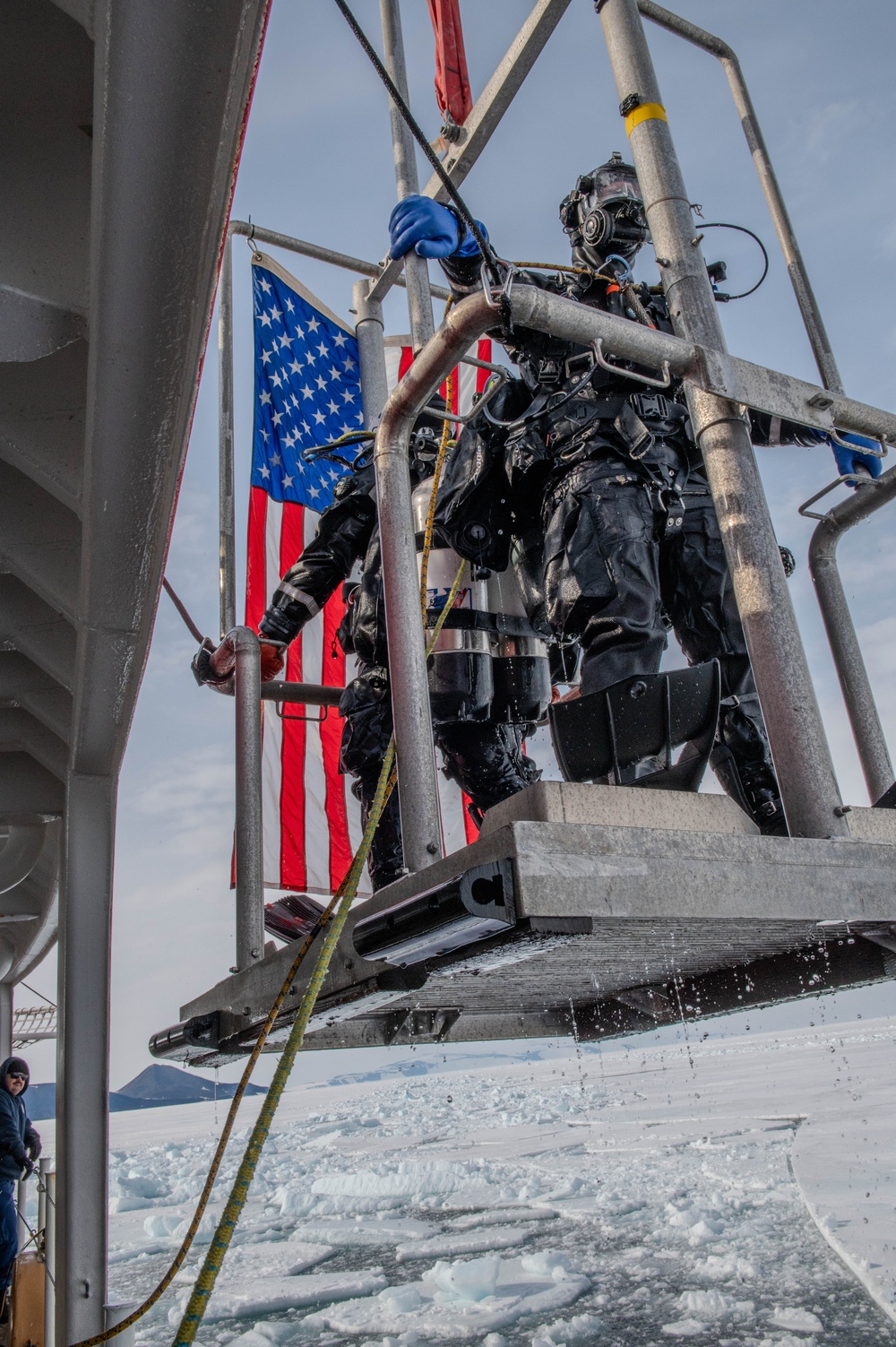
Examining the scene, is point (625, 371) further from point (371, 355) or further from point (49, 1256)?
point (49, 1256)

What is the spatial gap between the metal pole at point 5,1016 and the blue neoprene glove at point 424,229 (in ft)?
26.9

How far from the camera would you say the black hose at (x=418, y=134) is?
1.23m

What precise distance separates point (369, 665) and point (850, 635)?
1.77 m

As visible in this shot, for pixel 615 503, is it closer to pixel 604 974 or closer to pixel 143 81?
pixel 604 974

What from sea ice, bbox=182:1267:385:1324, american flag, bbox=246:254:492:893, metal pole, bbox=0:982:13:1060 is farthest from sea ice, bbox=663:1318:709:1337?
metal pole, bbox=0:982:13:1060

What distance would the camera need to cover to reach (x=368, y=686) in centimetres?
329

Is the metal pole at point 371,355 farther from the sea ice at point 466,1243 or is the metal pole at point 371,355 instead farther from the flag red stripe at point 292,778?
the sea ice at point 466,1243

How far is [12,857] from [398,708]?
4.66 m

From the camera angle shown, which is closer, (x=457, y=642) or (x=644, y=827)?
(x=644, y=827)

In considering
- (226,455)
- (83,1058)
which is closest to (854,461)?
(226,455)

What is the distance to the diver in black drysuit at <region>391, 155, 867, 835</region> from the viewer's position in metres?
2.20

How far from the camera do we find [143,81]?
1.09 metres

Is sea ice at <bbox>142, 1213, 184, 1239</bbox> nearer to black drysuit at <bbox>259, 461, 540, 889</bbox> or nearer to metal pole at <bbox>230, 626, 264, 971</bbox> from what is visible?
black drysuit at <bbox>259, 461, 540, 889</bbox>

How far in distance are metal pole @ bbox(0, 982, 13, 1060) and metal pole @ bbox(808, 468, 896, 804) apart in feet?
26.9
